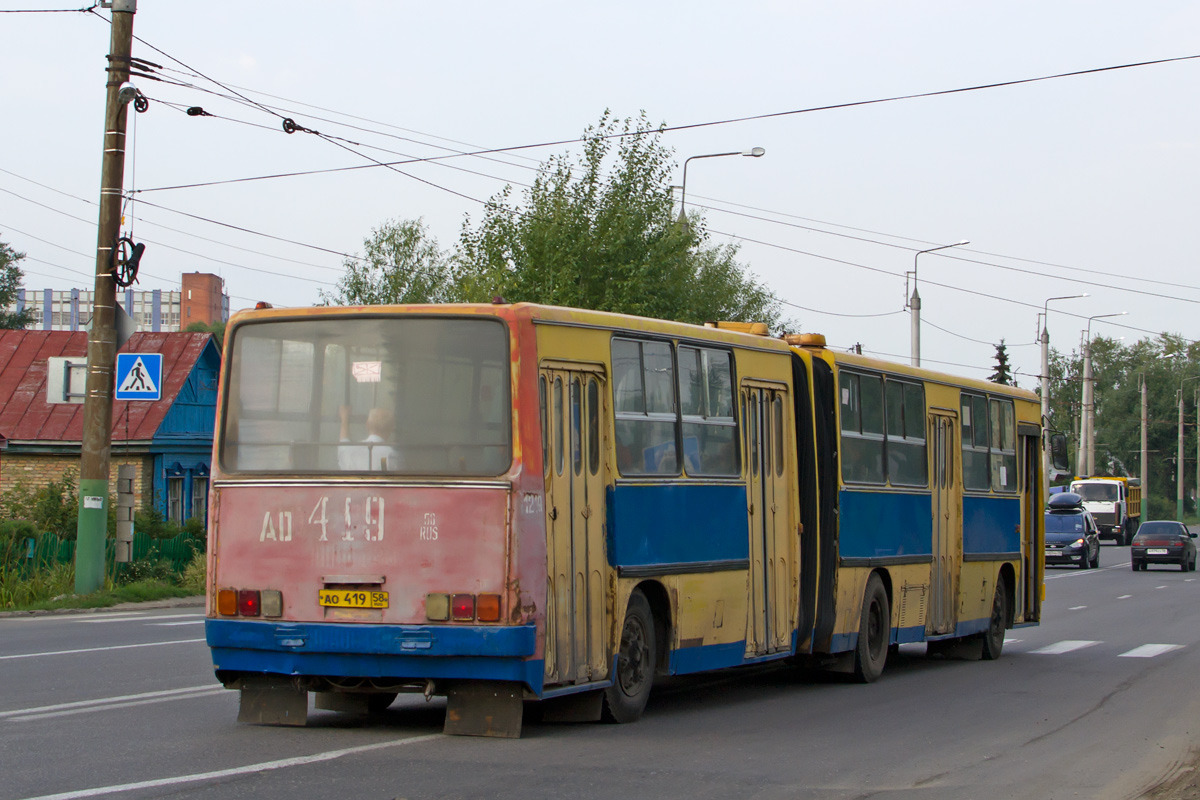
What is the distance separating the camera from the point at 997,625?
17750mm

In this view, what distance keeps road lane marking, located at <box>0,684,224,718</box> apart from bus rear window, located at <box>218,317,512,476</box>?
2.28 m

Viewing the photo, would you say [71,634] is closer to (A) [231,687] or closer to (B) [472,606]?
(A) [231,687]

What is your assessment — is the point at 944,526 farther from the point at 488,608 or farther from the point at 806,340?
the point at 488,608

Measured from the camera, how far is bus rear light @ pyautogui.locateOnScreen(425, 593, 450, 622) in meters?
9.14

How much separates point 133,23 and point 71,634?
9319 millimetres

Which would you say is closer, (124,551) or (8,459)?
(124,551)

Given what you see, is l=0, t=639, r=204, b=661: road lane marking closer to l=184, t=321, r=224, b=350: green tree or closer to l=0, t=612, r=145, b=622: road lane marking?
l=0, t=612, r=145, b=622: road lane marking

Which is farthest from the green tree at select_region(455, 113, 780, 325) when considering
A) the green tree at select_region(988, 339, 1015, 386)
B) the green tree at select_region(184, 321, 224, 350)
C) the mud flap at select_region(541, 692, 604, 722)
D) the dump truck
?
the green tree at select_region(988, 339, 1015, 386)

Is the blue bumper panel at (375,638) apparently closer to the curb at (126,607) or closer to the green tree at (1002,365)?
the curb at (126,607)

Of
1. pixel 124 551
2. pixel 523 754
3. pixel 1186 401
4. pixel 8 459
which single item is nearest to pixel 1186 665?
pixel 523 754

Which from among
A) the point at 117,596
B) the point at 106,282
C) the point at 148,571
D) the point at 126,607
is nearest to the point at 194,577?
the point at 148,571

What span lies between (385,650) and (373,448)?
1259 millimetres

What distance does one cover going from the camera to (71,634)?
57.6 feet

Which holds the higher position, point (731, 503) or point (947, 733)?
point (731, 503)
